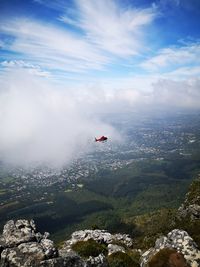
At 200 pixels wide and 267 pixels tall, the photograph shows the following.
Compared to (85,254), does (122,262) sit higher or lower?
higher

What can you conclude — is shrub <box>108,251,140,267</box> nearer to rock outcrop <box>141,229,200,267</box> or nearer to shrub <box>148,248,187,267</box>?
rock outcrop <box>141,229,200,267</box>

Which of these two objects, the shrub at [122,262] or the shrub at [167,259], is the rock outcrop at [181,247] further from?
the shrub at [122,262]

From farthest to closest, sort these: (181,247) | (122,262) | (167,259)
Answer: (181,247), (122,262), (167,259)

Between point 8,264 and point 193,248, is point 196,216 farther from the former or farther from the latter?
point 8,264

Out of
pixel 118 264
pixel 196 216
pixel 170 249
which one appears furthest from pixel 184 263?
pixel 196 216

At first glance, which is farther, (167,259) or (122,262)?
(122,262)

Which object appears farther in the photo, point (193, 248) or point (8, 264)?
point (193, 248)

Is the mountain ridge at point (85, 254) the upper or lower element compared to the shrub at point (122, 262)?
upper

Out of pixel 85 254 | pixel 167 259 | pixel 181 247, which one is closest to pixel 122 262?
pixel 167 259

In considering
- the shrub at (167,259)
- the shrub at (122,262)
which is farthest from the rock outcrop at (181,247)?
the shrub at (122,262)

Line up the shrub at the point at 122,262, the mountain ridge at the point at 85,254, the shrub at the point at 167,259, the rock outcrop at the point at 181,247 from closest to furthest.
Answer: the mountain ridge at the point at 85,254
the shrub at the point at 167,259
the rock outcrop at the point at 181,247
the shrub at the point at 122,262

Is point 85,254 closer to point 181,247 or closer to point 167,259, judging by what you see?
point 167,259
